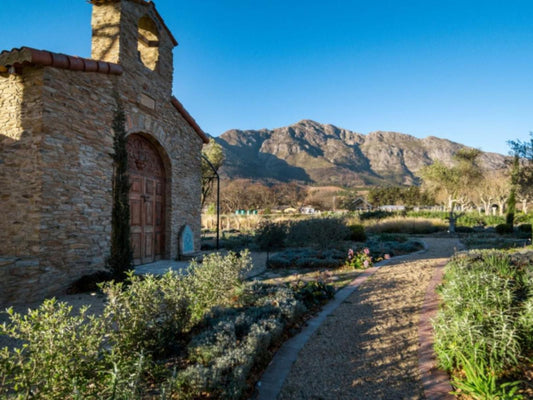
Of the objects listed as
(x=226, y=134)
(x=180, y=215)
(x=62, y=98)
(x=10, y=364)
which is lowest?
(x=10, y=364)

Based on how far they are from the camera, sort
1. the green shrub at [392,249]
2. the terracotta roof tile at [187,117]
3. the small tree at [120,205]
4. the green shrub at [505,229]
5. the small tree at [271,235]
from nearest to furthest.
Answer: the small tree at [120,205]
the terracotta roof tile at [187,117]
the green shrub at [392,249]
the small tree at [271,235]
the green shrub at [505,229]

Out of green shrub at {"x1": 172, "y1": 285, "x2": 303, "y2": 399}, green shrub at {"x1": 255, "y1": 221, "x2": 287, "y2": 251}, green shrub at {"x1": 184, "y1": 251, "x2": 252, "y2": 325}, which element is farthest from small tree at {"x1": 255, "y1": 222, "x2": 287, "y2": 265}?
green shrub at {"x1": 172, "y1": 285, "x2": 303, "y2": 399}

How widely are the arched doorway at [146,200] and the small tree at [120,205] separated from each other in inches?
22.3

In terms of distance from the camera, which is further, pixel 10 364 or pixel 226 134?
pixel 226 134

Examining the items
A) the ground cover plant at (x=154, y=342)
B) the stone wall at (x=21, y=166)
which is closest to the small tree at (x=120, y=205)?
the stone wall at (x=21, y=166)

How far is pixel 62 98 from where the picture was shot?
545 centimetres

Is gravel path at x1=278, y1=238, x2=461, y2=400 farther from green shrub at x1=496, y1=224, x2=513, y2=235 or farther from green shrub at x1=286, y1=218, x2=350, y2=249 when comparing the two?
green shrub at x1=496, y1=224, x2=513, y2=235

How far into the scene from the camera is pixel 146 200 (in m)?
7.73

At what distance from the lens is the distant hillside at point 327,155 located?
82.2 m

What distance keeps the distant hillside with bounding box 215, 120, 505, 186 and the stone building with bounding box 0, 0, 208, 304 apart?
60533 millimetres

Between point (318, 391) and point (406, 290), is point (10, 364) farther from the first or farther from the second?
point (406, 290)

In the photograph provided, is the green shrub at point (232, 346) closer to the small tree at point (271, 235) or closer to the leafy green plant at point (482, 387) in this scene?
the leafy green plant at point (482, 387)

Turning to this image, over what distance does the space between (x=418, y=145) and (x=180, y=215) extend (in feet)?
531

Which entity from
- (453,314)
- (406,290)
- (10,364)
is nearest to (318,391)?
(453,314)
